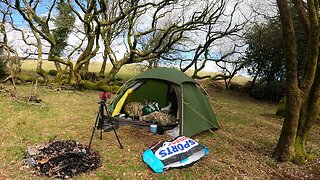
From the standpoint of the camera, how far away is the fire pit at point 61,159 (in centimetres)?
418

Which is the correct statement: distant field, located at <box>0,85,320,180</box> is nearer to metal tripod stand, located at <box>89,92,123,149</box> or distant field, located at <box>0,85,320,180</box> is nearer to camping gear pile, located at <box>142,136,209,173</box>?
camping gear pile, located at <box>142,136,209,173</box>

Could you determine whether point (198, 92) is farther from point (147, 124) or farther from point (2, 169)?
point (2, 169)

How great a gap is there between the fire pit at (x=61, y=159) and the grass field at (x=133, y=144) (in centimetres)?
15

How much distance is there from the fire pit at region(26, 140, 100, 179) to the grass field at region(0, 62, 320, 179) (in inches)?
5.8

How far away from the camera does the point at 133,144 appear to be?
→ 564 centimetres

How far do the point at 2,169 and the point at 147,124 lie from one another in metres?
3.38

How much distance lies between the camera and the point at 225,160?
17.1ft

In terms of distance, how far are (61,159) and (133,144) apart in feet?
5.37

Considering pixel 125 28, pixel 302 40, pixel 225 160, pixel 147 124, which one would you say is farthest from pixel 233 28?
pixel 225 160

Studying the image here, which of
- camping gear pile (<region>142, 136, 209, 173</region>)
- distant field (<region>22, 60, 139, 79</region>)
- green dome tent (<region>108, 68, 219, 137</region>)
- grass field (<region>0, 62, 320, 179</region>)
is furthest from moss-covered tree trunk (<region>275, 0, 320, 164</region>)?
distant field (<region>22, 60, 139, 79</region>)

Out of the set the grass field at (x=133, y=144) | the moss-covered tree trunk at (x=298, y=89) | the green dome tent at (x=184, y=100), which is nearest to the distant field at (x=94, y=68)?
the grass field at (x=133, y=144)

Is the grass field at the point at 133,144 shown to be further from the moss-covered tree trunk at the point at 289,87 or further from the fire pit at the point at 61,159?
the moss-covered tree trunk at the point at 289,87

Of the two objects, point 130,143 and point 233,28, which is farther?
point 233,28

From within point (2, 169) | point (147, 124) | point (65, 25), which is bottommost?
point (2, 169)
